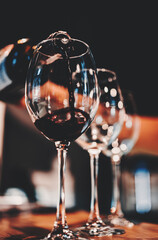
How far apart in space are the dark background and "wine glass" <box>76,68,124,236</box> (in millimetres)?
253

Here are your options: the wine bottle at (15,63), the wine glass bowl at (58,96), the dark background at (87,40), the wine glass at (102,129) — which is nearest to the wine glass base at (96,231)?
the wine glass at (102,129)

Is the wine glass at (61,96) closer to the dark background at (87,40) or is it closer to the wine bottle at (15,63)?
the wine bottle at (15,63)

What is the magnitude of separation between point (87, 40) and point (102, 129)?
1.22 meters

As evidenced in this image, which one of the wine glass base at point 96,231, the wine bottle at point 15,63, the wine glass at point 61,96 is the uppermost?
the wine bottle at point 15,63

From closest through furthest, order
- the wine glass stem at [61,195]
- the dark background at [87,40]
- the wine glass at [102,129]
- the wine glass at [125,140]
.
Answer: the wine glass stem at [61,195]
the wine glass at [102,129]
the wine glass at [125,140]
the dark background at [87,40]

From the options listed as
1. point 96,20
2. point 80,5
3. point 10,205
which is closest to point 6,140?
point 10,205

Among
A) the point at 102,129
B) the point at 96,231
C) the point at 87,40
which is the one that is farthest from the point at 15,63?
the point at 87,40

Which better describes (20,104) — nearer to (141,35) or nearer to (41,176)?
(41,176)

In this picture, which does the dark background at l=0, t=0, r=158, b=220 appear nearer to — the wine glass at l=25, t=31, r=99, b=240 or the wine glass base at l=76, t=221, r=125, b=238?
the wine glass at l=25, t=31, r=99, b=240

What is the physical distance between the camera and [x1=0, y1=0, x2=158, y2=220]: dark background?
837 millimetres

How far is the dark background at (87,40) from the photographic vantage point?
2.75ft

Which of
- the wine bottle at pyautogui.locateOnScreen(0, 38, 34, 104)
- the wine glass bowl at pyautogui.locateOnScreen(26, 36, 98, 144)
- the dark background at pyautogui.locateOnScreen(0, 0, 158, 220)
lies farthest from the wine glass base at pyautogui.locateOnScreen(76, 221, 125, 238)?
the dark background at pyautogui.locateOnScreen(0, 0, 158, 220)

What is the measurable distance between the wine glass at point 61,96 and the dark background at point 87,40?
0.33 m

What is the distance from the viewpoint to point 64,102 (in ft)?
0.98
